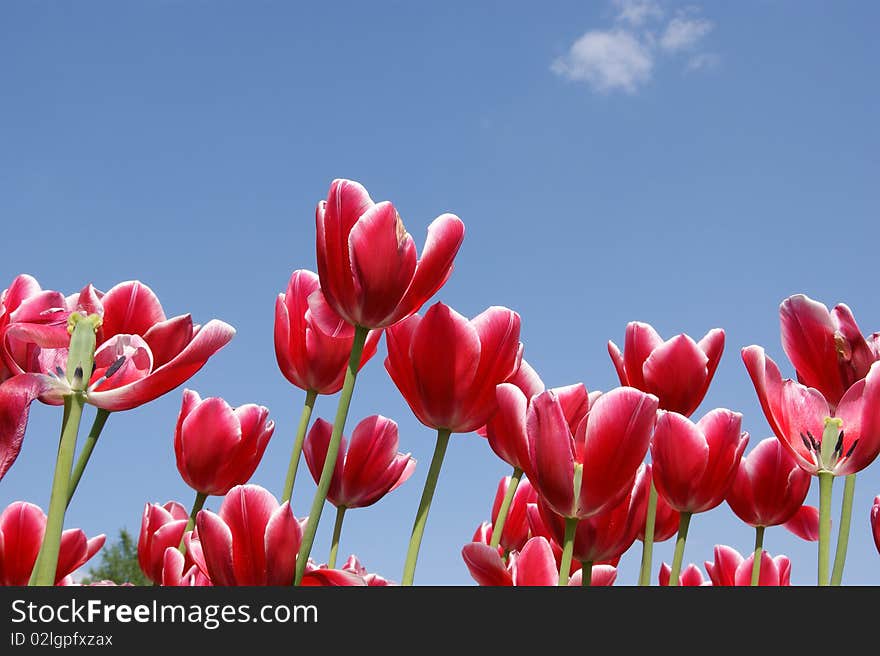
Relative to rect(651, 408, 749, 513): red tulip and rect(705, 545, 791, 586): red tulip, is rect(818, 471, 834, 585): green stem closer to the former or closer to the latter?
rect(651, 408, 749, 513): red tulip

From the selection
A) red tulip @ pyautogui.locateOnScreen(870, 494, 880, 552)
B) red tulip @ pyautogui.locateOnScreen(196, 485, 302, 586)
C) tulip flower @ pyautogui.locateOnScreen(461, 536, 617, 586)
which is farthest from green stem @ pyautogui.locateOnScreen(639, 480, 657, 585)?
red tulip @ pyautogui.locateOnScreen(196, 485, 302, 586)

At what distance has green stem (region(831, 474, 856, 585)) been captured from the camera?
1.39 m

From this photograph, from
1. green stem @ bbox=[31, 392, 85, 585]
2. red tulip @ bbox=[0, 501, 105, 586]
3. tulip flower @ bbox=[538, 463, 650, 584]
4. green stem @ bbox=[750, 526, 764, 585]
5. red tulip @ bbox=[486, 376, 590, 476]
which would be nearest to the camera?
green stem @ bbox=[31, 392, 85, 585]

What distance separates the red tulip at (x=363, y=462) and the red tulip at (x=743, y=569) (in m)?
0.70

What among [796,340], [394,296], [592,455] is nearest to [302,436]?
[394,296]

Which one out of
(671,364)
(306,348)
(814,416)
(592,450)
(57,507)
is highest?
(306,348)

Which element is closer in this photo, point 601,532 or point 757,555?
point 601,532

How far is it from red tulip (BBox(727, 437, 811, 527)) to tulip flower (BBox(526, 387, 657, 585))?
538mm

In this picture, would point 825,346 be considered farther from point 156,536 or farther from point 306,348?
point 156,536

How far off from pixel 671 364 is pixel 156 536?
3.20ft

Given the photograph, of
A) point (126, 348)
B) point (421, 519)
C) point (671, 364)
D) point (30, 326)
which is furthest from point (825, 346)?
point (30, 326)

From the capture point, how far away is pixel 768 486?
1.81 metres

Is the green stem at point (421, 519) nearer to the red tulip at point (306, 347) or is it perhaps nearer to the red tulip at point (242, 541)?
the red tulip at point (242, 541)

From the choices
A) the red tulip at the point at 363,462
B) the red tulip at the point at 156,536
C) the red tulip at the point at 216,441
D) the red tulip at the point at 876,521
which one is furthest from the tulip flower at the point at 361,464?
the red tulip at the point at 876,521
